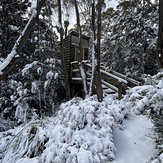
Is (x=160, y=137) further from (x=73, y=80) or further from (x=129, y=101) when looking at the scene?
(x=73, y=80)

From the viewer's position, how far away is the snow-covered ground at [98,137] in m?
1.77

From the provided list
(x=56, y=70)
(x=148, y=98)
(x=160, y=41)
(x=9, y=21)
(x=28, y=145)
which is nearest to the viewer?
(x=148, y=98)

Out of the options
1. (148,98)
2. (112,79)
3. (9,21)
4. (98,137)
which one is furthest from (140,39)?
(98,137)

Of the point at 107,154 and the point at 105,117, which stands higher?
the point at 105,117

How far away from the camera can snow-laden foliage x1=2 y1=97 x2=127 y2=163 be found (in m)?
1.76

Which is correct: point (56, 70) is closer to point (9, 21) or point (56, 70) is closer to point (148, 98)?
point (9, 21)

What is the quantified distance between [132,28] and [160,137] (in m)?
6.85

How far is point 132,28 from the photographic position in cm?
769

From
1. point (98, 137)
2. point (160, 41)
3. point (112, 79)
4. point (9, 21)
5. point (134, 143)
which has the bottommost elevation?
point (134, 143)

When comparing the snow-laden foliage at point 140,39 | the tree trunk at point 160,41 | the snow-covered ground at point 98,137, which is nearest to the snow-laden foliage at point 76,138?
the snow-covered ground at point 98,137

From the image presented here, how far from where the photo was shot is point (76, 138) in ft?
6.11

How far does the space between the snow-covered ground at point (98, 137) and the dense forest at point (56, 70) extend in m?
0.01

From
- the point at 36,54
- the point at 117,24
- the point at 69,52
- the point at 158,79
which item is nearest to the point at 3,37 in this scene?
the point at 36,54

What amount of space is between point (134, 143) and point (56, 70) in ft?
15.7
